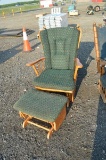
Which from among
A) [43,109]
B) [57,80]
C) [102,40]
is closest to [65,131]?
[43,109]

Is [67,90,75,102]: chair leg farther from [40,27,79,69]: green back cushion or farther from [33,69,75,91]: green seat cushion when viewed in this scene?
[40,27,79,69]: green back cushion

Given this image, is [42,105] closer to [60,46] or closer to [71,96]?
[71,96]

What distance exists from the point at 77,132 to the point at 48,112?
756mm

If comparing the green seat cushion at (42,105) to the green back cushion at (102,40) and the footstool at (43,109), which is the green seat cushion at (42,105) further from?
the green back cushion at (102,40)

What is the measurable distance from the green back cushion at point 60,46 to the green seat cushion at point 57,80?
0.31 metres

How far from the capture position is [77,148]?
11.0ft

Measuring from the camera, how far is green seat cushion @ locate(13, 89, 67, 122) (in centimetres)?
351

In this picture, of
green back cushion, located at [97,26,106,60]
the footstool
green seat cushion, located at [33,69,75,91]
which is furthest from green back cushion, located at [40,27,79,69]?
the footstool

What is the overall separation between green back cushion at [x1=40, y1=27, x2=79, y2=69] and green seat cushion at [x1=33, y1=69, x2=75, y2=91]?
12.3 inches

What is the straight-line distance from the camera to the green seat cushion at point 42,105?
138 inches

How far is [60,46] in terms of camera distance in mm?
5156

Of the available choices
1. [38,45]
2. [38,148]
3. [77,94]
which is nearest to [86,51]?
[38,45]

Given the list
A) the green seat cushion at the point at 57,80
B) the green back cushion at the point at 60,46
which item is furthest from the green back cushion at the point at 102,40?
the green seat cushion at the point at 57,80

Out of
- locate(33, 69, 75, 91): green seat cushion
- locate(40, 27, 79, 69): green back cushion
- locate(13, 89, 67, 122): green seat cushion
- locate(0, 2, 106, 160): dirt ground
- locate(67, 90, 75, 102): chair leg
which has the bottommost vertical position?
locate(0, 2, 106, 160): dirt ground
